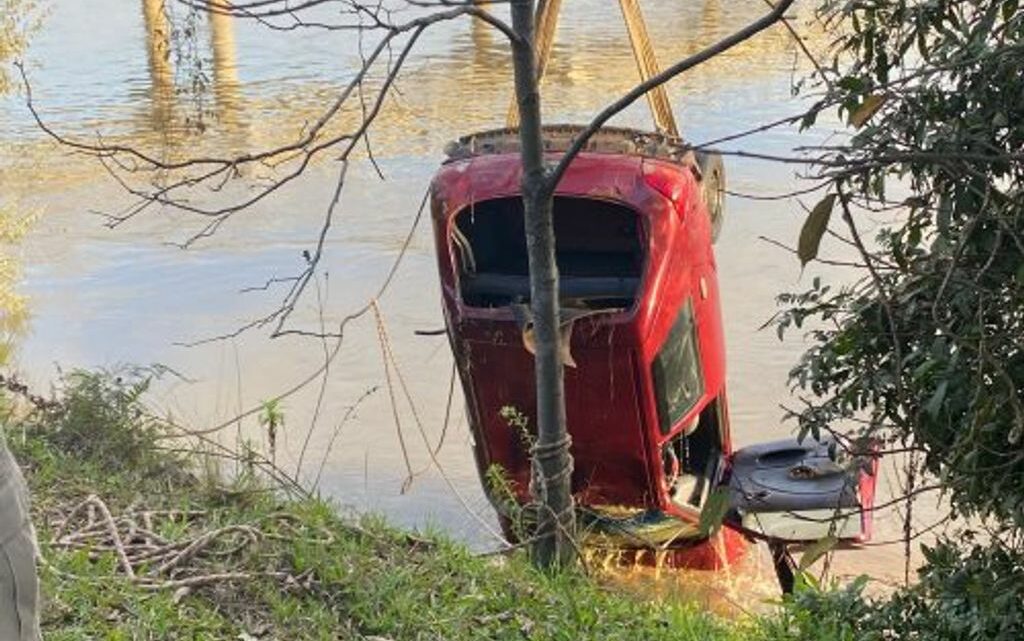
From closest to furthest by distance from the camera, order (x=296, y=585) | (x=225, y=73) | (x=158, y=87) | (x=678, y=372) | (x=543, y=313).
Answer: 1. (x=296, y=585)
2. (x=543, y=313)
3. (x=678, y=372)
4. (x=158, y=87)
5. (x=225, y=73)

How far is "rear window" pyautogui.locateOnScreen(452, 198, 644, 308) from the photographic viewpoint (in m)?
5.24

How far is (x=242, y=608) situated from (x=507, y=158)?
7.34 ft

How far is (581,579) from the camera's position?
4086mm

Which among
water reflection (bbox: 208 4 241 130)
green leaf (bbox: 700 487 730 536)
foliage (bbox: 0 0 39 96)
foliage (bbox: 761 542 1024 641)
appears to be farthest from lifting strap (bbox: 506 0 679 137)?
water reflection (bbox: 208 4 241 130)

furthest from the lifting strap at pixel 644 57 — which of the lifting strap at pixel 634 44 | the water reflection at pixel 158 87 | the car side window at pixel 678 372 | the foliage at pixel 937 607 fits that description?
the water reflection at pixel 158 87

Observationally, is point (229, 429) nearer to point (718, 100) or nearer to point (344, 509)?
point (344, 509)

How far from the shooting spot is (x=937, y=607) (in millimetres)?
3152

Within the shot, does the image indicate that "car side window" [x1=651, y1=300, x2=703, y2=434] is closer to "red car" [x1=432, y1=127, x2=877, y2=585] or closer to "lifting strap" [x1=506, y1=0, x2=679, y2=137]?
"red car" [x1=432, y1=127, x2=877, y2=585]

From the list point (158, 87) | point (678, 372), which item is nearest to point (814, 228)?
point (678, 372)

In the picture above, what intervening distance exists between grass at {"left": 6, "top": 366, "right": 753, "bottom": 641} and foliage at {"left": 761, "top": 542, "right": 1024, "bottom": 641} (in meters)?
0.22

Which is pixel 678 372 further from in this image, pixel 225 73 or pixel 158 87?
pixel 225 73

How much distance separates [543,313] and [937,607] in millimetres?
1287

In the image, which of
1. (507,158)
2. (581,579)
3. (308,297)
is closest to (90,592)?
(581,579)

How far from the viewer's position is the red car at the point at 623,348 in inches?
192
